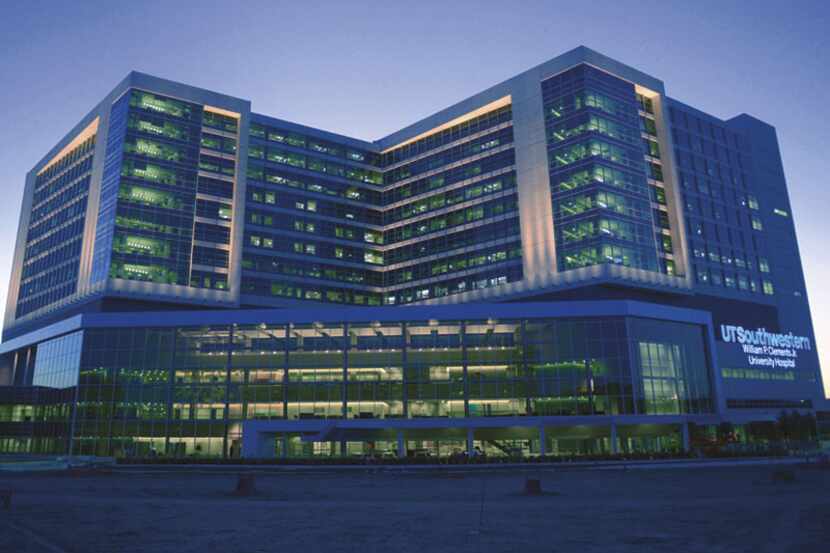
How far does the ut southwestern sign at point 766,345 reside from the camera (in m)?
95.4

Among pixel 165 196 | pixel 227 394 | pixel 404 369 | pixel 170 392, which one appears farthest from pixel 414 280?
pixel 170 392

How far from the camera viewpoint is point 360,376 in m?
70.9

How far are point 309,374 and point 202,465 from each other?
17544mm

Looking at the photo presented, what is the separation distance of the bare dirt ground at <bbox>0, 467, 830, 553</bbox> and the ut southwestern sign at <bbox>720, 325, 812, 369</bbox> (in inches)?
2348

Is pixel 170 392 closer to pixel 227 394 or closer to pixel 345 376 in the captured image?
pixel 227 394

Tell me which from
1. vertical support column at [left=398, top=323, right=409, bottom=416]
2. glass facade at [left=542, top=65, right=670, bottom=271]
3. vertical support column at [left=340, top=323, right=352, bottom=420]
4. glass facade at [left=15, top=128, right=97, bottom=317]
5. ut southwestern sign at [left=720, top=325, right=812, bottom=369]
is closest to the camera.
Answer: vertical support column at [left=398, top=323, right=409, bottom=416]

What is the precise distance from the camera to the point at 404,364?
70938mm

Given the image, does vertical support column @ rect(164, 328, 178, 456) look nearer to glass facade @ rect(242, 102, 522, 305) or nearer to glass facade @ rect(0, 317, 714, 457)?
glass facade @ rect(0, 317, 714, 457)

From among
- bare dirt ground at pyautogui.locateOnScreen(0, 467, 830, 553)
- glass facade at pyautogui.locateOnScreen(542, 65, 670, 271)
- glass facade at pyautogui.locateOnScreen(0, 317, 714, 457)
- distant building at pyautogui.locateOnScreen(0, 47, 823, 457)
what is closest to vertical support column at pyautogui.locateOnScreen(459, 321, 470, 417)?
glass facade at pyautogui.locateOnScreen(0, 317, 714, 457)

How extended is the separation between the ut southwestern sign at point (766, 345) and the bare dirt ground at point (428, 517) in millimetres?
59651

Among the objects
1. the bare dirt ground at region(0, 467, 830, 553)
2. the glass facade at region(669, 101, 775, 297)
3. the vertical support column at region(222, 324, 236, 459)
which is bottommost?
the bare dirt ground at region(0, 467, 830, 553)

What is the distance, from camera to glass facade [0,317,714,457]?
68.8 metres

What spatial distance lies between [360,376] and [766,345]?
6463 centimetres

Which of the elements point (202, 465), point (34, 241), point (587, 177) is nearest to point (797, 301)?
point (587, 177)
